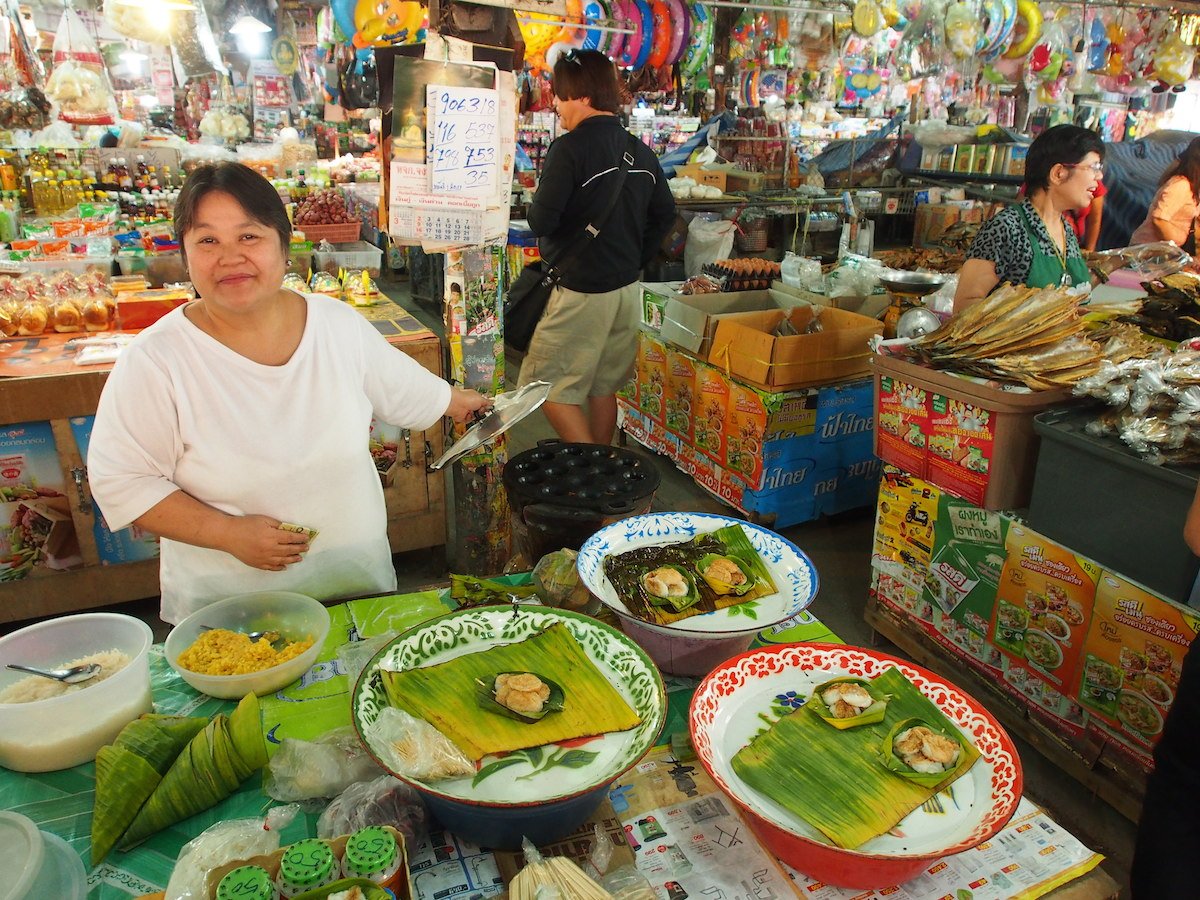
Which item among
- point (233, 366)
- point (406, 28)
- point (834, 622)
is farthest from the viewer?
point (834, 622)

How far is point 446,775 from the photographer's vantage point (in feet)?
3.15

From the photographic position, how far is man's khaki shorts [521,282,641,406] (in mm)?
3680

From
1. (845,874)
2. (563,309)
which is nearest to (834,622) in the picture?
(563,309)

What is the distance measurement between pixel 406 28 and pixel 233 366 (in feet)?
6.40

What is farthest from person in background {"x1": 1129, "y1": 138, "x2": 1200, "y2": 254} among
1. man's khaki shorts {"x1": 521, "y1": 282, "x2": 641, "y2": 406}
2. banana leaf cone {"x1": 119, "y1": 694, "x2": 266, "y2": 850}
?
banana leaf cone {"x1": 119, "y1": 694, "x2": 266, "y2": 850}

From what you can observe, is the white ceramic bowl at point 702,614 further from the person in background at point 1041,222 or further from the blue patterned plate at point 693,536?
the person in background at point 1041,222

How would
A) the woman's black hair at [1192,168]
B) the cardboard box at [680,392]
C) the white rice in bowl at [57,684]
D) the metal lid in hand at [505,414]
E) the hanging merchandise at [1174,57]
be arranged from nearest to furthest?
the white rice in bowl at [57,684] < the metal lid in hand at [505,414] < the cardboard box at [680,392] < the woman's black hair at [1192,168] < the hanging merchandise at [1174,57]

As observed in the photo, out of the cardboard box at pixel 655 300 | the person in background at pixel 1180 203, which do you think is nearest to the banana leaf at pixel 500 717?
the cardboard box at pixel 655 300

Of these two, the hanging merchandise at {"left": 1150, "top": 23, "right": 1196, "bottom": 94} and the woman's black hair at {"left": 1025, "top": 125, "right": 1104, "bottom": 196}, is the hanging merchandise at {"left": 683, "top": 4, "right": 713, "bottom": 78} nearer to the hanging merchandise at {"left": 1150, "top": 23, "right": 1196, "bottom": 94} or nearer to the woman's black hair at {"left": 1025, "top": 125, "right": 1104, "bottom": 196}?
the hanging merchandise at {"left": 1150, "top": 23, "right": 1196, "bottom": 94}

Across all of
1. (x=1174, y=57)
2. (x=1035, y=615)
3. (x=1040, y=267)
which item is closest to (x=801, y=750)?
(x=1035, y=615)

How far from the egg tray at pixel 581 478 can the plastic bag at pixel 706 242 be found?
430cm

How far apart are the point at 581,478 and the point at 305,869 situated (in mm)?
1199

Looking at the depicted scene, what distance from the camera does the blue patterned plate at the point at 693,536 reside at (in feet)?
4.15

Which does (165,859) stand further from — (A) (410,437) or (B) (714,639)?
(A) (410,437)
